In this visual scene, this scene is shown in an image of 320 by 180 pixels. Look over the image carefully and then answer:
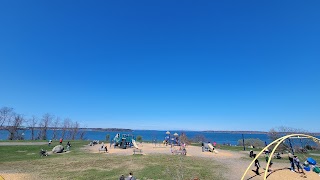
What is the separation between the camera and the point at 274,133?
54.0 metres

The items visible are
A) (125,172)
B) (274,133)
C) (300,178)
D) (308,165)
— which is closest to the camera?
(300,178)

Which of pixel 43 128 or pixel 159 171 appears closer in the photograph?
pixel 159 171

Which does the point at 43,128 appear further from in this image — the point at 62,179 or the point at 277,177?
the point at 277,177

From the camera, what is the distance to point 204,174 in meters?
19.2

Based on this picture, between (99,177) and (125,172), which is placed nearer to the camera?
(99,177)

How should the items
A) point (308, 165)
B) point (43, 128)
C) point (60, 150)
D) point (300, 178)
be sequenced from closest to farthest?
point (300, 178) < point (308, 165) < point (60, 150) < point (43, 128)

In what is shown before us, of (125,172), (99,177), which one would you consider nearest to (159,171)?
(125,172)

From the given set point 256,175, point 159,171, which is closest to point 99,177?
point 159,171

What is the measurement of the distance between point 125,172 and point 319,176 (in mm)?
19337

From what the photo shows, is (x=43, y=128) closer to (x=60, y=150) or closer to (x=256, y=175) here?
(x=60, y=150)

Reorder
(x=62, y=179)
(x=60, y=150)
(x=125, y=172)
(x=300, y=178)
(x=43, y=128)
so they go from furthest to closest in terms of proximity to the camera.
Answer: (x=43, y=128), (x=60, y=150), (x=125, y=172), (x=300, y=178), (x=62, y=179)

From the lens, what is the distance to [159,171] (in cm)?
2038

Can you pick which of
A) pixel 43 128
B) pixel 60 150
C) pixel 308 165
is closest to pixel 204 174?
pixel 308 165

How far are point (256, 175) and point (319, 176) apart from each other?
6.07 m
